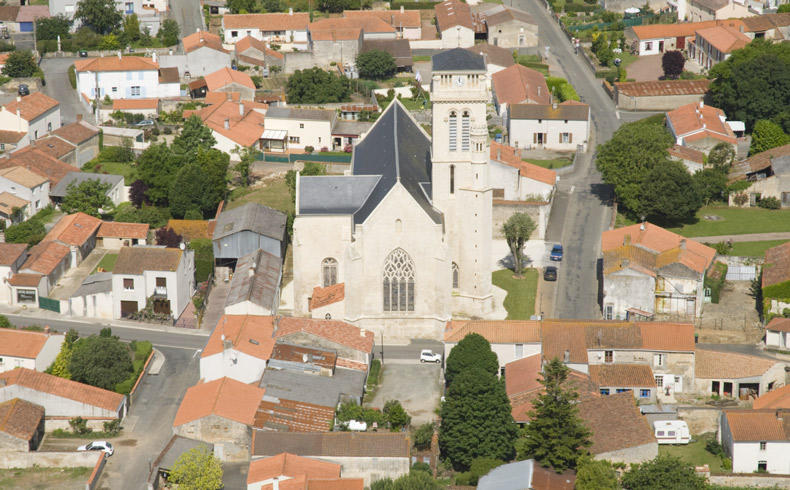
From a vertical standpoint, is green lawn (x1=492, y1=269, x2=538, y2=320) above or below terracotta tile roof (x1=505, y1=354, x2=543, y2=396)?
above

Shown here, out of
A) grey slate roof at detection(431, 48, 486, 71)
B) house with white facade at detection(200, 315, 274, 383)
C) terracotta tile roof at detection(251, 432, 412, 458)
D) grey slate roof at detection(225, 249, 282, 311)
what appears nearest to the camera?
terracotta tile roof at detection(251, 432, 412, 458)

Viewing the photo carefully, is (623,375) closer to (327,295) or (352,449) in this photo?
(352,449)

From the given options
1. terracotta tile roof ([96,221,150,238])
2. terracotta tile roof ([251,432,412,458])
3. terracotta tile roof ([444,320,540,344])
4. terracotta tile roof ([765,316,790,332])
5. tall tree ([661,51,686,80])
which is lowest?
terracotta tile roof ([251,432,412,458])

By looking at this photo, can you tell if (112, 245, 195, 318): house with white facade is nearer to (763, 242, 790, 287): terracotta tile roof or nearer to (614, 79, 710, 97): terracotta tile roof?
(763, 242, 790, 287): terracotta tile roof

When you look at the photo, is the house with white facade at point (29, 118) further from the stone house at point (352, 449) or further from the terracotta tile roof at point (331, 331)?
the stone house at point (352, 449)

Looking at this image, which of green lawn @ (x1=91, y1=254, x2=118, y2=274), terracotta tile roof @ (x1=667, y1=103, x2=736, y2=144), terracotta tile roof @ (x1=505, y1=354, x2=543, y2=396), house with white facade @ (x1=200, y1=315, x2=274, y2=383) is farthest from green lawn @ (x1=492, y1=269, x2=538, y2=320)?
terracotta tile roof @ (x1=667, y1=103, x2=736, y2=144)

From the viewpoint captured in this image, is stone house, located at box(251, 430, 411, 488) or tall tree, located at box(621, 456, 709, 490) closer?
tall tree, located at box(621, 456, 709, 490)

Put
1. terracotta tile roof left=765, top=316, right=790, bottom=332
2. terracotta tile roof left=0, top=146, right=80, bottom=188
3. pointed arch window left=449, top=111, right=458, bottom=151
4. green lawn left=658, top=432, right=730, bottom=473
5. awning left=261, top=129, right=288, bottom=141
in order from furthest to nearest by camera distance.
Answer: awning left=261, top=129, right=288, bottom=141
terracotta tile roof left=0, top=146, right=80, bottom=188
pointed arch window left=449, top=111, right=458, bottom=151
terracotta tile roof left=765, top=316, right=790, bottom=332
green lawn left=658, top=432, right=730, bottom=473
